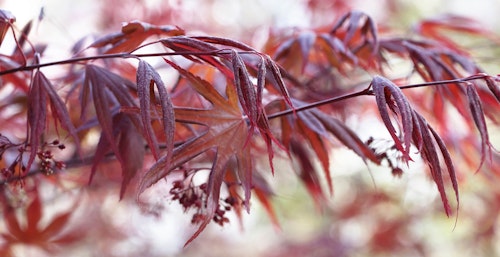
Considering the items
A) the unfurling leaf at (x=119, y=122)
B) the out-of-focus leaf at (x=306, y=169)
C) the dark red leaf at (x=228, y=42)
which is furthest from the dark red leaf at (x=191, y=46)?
the out-of-focus leaf at (x=306, y=169)

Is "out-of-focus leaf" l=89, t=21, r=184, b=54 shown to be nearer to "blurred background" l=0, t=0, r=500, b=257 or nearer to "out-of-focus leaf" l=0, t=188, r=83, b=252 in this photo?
"blurred background" l=0, t=0, r=500, b=257

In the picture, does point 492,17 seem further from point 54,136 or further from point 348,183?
point 54,136

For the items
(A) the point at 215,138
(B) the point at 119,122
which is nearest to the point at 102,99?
(B) the point at 119,122

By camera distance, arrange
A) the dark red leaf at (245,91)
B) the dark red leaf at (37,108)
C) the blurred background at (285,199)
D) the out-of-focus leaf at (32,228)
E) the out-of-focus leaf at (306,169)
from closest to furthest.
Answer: the dark red leaf at (245,91) → the dark red leaf at (37,108) → the out-of-focus leaf at (306,169) → the out-of-focus leaf at (32,228) → the blurred background at (285,199)

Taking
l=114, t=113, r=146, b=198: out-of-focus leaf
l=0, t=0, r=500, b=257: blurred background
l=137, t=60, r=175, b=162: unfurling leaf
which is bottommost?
l=0, t=0, r=500, b=257: blurred background

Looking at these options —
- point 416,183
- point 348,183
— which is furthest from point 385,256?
point 348,183

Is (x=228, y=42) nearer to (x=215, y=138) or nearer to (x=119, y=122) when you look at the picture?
(x=215, y=138)

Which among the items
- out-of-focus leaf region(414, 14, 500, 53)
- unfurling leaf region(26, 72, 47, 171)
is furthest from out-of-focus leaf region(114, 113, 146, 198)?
out-of-focus leaf region(414, 14, 500, 53)

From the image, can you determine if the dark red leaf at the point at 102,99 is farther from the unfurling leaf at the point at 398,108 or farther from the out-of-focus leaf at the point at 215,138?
the unfurling leaf at the point at 398,108

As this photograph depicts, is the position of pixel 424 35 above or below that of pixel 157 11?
below
